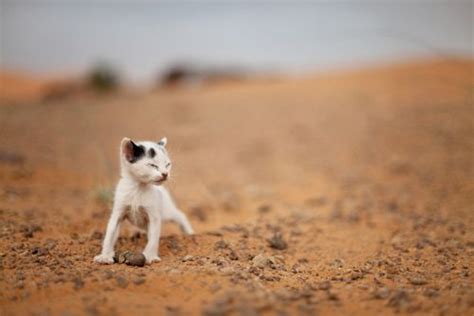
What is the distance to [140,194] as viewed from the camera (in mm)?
4211

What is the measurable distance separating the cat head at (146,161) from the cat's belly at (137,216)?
0.33m

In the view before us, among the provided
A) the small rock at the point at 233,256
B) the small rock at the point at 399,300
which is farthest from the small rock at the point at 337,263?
the small rock at the point at 399,300

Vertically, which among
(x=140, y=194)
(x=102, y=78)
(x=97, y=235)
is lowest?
(x=97, y=235)

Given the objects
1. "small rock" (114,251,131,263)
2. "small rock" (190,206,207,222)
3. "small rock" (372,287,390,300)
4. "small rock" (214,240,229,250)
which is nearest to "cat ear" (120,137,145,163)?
"small rock" (114,251,131,263)

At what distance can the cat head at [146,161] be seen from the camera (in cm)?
397

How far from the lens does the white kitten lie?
3990 millimetres

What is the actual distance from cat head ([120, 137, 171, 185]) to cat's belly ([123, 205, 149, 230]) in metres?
0.33

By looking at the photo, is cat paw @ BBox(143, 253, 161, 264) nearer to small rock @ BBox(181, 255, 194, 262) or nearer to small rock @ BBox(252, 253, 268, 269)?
small rock @ BBox(181, 255, 194, 262)

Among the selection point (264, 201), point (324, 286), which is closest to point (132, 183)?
point (324, 286)

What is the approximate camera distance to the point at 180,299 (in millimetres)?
3186

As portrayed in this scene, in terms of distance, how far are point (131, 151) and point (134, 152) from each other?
1.1 inches

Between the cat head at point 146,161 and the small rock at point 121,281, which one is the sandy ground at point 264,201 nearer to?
the small rock at point 121,281

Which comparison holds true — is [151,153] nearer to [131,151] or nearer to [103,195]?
[131,151]

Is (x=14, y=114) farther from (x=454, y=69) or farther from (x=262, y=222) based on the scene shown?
(x=454, y=69)
